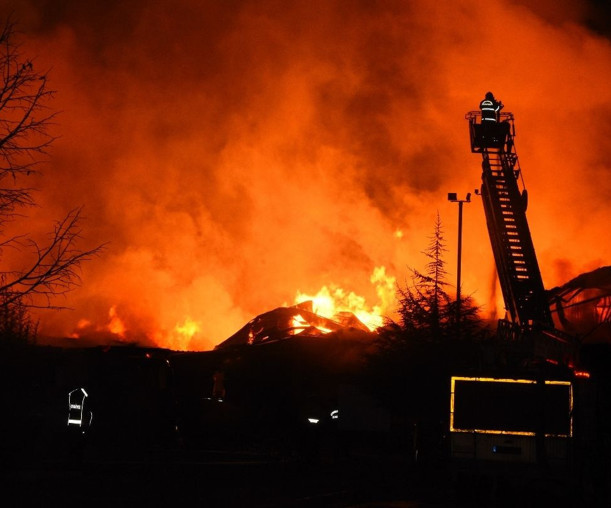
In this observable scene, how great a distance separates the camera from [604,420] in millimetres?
18719

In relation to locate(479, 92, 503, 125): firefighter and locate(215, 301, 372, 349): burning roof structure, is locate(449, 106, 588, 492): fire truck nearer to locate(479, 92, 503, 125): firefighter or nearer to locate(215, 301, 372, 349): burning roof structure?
locate(479, 92, 503, 125): firefighter

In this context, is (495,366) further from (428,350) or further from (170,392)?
(428,350)

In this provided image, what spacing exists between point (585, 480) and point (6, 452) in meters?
11.9

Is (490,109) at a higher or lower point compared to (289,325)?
higher

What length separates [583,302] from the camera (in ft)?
103

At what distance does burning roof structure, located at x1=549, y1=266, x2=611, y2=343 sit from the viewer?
30.7 meters

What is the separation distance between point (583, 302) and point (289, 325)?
37.9m

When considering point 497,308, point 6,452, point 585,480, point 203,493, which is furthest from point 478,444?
point 497,308

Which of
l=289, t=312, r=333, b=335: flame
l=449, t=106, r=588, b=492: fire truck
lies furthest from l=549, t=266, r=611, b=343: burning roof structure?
l=289, t=312, r=333, b=335: flame

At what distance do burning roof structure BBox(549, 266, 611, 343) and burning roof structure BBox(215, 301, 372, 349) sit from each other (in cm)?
3156

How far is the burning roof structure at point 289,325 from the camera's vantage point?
6581 cm

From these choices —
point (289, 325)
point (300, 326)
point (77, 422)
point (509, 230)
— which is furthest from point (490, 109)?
point (77, 422)

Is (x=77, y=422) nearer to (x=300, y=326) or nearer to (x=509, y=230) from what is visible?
(x=509, y=230)

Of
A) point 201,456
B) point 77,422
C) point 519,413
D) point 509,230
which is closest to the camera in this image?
point 519,413
